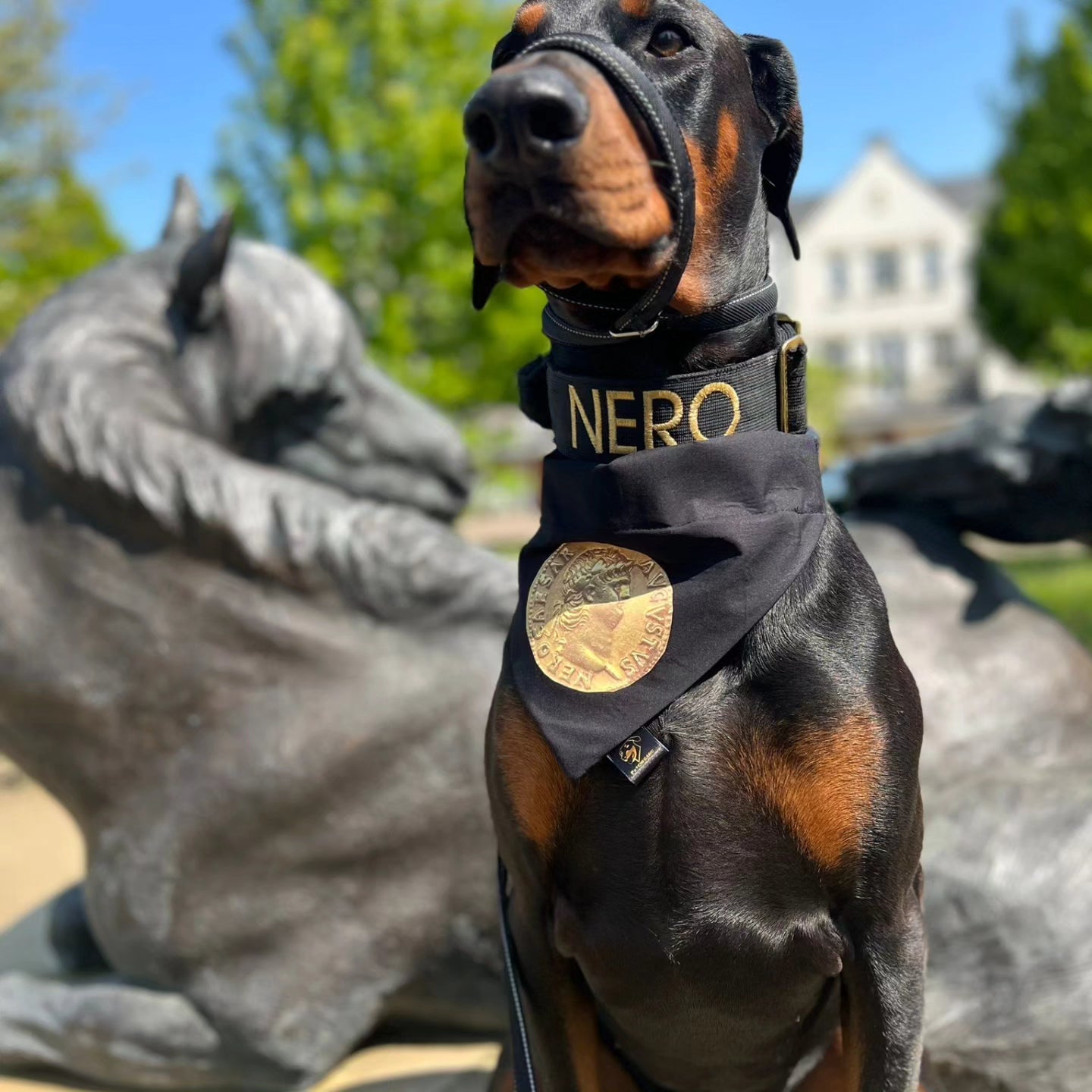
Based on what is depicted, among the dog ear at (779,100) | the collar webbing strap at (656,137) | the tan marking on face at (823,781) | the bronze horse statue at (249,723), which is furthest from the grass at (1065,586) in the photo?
the collar webbing strap at (656,137)

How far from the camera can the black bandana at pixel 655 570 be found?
1.53 metres

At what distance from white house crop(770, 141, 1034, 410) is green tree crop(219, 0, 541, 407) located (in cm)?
4059

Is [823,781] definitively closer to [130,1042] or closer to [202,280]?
[130,1042]

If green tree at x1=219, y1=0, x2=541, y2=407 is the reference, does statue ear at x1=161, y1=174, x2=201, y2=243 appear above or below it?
above

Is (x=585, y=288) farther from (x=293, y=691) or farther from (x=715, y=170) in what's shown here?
(x=293, y=691)

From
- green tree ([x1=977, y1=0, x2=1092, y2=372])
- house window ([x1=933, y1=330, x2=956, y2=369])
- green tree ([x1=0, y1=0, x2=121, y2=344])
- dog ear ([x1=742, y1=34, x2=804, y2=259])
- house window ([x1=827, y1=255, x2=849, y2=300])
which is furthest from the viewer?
house window ([x1=933, y1=330, x2=956, y2=369])

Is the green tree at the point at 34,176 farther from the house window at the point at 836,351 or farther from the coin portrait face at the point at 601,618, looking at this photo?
the house window at the point at 836,351

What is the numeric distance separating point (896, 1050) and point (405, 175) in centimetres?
1309

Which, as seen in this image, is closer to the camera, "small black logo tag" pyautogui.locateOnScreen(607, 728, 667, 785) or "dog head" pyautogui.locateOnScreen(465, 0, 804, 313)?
"dog head" pyautogui.locateOnScreen(465, 0, 804, 313)

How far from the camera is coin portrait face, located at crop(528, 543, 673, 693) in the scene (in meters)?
1.59

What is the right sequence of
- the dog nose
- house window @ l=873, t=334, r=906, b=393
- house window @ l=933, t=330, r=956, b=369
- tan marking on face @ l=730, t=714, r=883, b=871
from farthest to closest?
1. house window @ l=873, t=334, r=906, b=393
2. house window @ l=933, t=330, r=956, b=369
3. tan marking on face @ l=730, t=714, r=883, b=871
4. the dog nose

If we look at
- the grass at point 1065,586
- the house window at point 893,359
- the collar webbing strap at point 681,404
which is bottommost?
the house window at point 893,359

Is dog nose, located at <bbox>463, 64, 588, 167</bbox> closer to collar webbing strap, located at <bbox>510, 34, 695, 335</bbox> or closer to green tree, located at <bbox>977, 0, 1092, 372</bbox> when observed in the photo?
collar webbing strap, located at <bbox>510, 34, 695, 335</bbox>

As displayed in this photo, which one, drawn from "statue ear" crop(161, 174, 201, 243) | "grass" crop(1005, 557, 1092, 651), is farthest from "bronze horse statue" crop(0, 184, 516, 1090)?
"grass" crop(1005, 557, 1092, 651)
